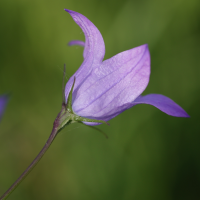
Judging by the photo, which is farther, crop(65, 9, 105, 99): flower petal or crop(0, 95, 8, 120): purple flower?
crop(0, 95, 8, 120): purple flower

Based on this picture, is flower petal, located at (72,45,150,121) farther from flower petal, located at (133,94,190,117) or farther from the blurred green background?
the blurred green background

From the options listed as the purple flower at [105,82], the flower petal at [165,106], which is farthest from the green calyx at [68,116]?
the flower petal at [165,106]

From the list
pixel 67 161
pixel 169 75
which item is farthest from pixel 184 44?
pixel 67 161

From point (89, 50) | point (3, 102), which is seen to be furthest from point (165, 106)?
point (3, 102)

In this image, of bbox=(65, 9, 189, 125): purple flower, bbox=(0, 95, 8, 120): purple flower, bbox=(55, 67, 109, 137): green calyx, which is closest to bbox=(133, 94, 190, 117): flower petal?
bbox=(65, 9, 189, 125): purple flower

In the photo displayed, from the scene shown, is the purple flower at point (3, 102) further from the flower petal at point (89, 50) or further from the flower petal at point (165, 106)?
the flower petal at point (165, 106)

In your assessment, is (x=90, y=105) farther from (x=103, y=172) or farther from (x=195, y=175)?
(x=195, y=175)

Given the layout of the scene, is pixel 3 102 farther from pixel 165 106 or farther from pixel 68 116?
pixel 165 106

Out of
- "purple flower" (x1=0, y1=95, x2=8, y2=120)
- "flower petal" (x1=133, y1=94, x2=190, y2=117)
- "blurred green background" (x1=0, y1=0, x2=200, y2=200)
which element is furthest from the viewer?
"blurred green background" (x1=0, y1=0, x2=200, y2=200)
